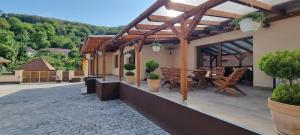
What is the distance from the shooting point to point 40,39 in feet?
133

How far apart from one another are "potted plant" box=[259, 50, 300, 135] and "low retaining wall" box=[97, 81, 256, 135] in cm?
→ 38

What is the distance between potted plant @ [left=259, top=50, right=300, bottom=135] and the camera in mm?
1807

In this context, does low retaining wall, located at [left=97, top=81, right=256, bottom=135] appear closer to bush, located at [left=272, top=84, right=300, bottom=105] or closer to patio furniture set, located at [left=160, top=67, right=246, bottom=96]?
bush, located at [left=272, top=84, right=300, bottom=105]

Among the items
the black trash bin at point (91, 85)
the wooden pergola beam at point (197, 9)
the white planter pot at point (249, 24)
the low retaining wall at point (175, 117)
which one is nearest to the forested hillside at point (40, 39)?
the black trash bin at point (91, 85)

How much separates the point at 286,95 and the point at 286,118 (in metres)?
0.23

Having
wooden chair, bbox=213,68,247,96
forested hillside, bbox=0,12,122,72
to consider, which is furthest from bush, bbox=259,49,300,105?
forested hillside, bbox=0,12,122,72

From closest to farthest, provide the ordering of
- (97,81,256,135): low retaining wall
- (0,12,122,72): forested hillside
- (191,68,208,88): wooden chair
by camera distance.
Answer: (97,81,256,135): low retaining wall → (191,68,208,88): wooden chair → (0,12,122,72): forested hillside

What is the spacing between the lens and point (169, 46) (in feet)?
35.0

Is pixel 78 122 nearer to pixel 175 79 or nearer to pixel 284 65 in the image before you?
pixel 175 79

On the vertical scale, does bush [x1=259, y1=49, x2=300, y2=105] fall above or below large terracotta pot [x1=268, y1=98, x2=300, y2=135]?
above

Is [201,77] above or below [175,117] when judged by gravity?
above

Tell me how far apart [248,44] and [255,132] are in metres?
Result: 5.98

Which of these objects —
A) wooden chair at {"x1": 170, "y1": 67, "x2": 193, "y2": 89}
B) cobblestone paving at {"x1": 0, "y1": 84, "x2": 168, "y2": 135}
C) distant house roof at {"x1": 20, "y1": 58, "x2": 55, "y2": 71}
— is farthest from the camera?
distant house roof at {"x1": 20, "y1": 58, "x2": 55, "y2": 71}

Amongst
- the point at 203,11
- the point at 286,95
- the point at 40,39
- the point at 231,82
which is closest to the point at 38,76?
the point at 231,82
